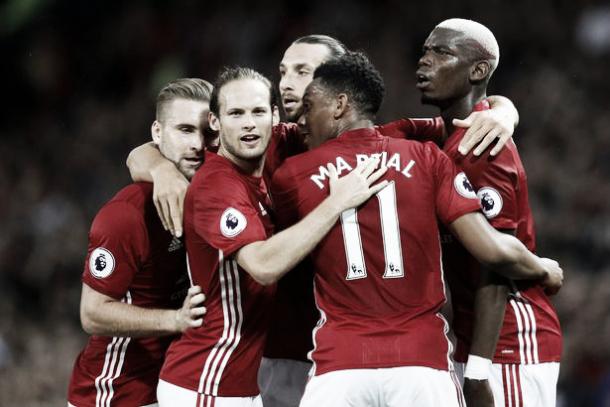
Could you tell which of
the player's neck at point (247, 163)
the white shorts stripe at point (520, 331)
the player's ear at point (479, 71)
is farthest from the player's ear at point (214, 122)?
the white shorts stripe at point (520, 331)

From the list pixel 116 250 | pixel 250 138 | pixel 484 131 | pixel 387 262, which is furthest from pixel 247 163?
pixel 484 131

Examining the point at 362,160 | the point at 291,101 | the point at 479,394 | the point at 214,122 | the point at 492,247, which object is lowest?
the point at 479,394

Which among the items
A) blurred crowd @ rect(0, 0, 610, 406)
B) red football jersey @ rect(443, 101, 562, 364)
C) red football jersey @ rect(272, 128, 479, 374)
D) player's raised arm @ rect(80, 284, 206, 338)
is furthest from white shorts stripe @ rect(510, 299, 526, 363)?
blurred crowd @ rect(0, 0, 610, 406)

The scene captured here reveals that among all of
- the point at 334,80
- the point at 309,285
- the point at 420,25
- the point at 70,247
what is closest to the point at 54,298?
the point at 70,247

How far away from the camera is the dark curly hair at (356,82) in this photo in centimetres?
490

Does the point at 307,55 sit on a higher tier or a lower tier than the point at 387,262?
higher

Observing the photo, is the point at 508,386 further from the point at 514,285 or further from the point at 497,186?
the point at 497,186

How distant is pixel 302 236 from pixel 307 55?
1.85 meters

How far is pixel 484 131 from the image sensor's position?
5.08 m

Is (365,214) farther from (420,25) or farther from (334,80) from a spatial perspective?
(420,25)

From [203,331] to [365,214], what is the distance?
3.15 feet

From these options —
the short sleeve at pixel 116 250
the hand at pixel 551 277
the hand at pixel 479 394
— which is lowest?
the hand at pixel 479 394

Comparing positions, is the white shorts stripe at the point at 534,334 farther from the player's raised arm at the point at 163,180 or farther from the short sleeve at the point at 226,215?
the player's raised arm at the point at 163,180

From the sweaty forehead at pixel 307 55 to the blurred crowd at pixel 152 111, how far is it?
451 cm
